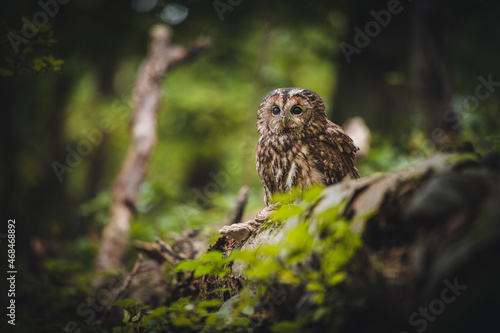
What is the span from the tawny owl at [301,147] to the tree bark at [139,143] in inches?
140

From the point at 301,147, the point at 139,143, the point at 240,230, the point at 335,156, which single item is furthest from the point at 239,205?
the point at 139,143

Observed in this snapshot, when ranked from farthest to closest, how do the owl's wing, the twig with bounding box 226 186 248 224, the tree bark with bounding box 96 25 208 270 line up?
the tree bark with bounding box 96 25 208 270 < the twig with bounding box 226 186 248 224 < the owl's wing

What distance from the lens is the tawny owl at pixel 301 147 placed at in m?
3.19

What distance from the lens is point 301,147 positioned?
3.27m

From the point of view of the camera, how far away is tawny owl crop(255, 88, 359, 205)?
126 inches

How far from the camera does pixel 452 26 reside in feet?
24.8

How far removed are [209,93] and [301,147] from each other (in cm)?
730

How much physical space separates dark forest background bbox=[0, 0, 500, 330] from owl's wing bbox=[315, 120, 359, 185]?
164cm

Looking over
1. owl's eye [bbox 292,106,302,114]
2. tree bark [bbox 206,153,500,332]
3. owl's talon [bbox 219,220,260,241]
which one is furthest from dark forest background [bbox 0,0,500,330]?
tree bark [bbox 206,153,500,332]

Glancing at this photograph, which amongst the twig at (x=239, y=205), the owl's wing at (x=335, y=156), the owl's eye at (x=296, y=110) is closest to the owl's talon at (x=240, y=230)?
the owl's wing at (x=335, y=156)

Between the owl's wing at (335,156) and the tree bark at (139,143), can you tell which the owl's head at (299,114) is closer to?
the owl's wing at (335,156)

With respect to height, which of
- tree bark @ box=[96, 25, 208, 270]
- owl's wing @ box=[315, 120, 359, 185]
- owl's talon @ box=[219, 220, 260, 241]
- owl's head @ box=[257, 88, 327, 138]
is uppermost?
tree bark @ box=[96, 25, 208, 270]

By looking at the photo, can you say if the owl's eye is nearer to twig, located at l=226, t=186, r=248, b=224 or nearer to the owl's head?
the owl's head

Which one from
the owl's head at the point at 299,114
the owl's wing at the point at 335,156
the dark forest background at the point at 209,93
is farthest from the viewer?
the dark forest background at the point at 209,93
